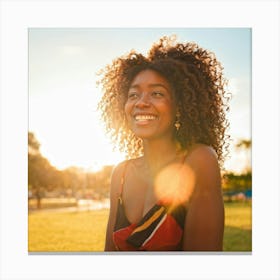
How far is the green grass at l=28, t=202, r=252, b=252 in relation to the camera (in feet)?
10.4

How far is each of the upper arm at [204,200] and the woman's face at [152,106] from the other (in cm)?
38

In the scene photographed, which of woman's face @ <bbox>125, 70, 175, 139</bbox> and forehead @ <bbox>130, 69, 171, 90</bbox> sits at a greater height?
forehead @ <bbox>130, 69, 171, 90</bbox>

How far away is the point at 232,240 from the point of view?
10.7ft

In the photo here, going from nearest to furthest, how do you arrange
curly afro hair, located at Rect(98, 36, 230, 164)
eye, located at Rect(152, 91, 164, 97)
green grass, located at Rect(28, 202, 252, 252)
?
curly afro hair, located at Rect(98, 36, 230, 164), eye, located at Rect(152, 91, 164, 97), green grass, located at Rect(28, 202, 252, 252)

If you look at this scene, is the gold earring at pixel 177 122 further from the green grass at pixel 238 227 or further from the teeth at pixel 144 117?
the green grass at pixel 238 227

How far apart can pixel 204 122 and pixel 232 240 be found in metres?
1.21

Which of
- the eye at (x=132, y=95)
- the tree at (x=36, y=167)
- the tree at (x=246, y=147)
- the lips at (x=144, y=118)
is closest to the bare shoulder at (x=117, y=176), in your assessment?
the lips at (x=144, y=118)

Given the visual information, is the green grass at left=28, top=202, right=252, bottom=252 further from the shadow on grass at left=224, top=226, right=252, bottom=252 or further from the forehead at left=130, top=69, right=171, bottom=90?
the forehead at left=130, top=69, right=171, bottom=90

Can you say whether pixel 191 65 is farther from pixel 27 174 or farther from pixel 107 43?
pixel 27 174

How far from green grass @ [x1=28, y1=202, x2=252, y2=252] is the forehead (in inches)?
49.4

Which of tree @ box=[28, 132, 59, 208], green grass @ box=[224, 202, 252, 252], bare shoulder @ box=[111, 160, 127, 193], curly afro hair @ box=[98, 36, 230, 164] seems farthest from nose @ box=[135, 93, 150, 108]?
green grass @ box=[224, 202, 252, 252]

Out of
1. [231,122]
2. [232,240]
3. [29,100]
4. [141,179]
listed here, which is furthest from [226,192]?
[29,100]

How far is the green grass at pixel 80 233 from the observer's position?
3.16 metres

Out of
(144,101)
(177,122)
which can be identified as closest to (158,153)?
(177,122)
